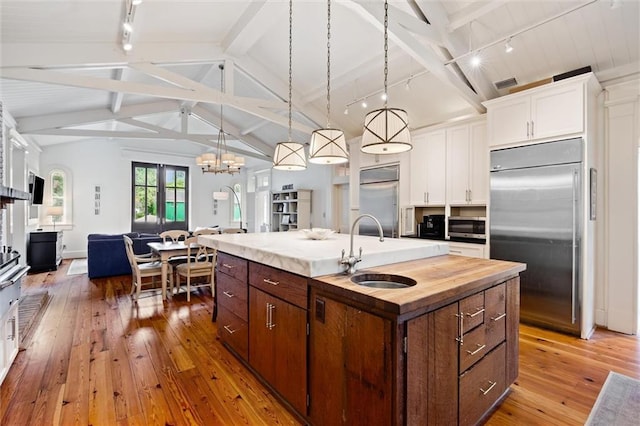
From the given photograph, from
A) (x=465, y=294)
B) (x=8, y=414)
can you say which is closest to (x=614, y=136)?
(x=465, y=294)

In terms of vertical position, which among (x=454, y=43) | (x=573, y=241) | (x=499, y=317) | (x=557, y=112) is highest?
(x=454, y=43)

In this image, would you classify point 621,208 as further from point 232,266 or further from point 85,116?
point 85,116

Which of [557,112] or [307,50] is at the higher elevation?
[307,50]

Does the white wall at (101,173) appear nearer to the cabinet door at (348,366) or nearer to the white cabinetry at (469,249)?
the white cabinetry at (469,249)

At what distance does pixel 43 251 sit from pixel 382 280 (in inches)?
301

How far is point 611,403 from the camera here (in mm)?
2096

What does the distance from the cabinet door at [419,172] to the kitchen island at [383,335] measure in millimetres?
2526

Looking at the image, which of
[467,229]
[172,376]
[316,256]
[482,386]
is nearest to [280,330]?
[316,256]

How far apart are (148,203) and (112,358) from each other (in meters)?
7.84

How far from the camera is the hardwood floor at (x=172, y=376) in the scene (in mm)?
1958

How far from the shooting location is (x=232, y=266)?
262 centimetres

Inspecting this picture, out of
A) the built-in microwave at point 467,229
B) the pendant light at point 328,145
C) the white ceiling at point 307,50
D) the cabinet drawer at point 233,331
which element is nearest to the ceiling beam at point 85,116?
the white ceiling at point 307,50

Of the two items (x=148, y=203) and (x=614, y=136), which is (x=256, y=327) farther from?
(x=148, y=203)

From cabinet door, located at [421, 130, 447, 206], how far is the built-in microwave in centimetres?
34
